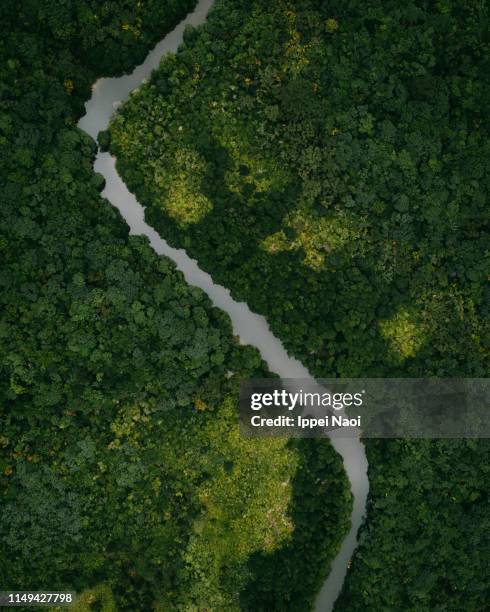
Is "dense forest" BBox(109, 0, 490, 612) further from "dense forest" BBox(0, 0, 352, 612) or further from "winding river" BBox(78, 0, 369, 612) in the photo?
"dense forest" BBox(0, 0, 352, 612)

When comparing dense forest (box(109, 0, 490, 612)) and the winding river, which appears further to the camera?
the winding river

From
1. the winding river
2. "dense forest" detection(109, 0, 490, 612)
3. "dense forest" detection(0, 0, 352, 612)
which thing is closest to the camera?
"dense forest" detection(0, 0, 352, 612)

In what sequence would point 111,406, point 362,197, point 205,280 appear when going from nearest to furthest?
point 111,406
point 362,197
point 205,280

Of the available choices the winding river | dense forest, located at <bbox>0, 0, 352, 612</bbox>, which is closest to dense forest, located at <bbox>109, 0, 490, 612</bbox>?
the winding river

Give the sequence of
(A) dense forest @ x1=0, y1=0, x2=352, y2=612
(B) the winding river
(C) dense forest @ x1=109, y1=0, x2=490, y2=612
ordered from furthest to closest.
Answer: (B) the winding river
(C) dense forest @ x1=109, y1=0, x2=490, y2=612
(A) dense forest @ x1=0, y1=0, x2=352, y2=612

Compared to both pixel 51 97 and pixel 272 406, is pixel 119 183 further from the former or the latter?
pixel 272 406

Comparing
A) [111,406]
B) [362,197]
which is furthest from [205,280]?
[362,197]

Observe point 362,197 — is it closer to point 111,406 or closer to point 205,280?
point 205,280
